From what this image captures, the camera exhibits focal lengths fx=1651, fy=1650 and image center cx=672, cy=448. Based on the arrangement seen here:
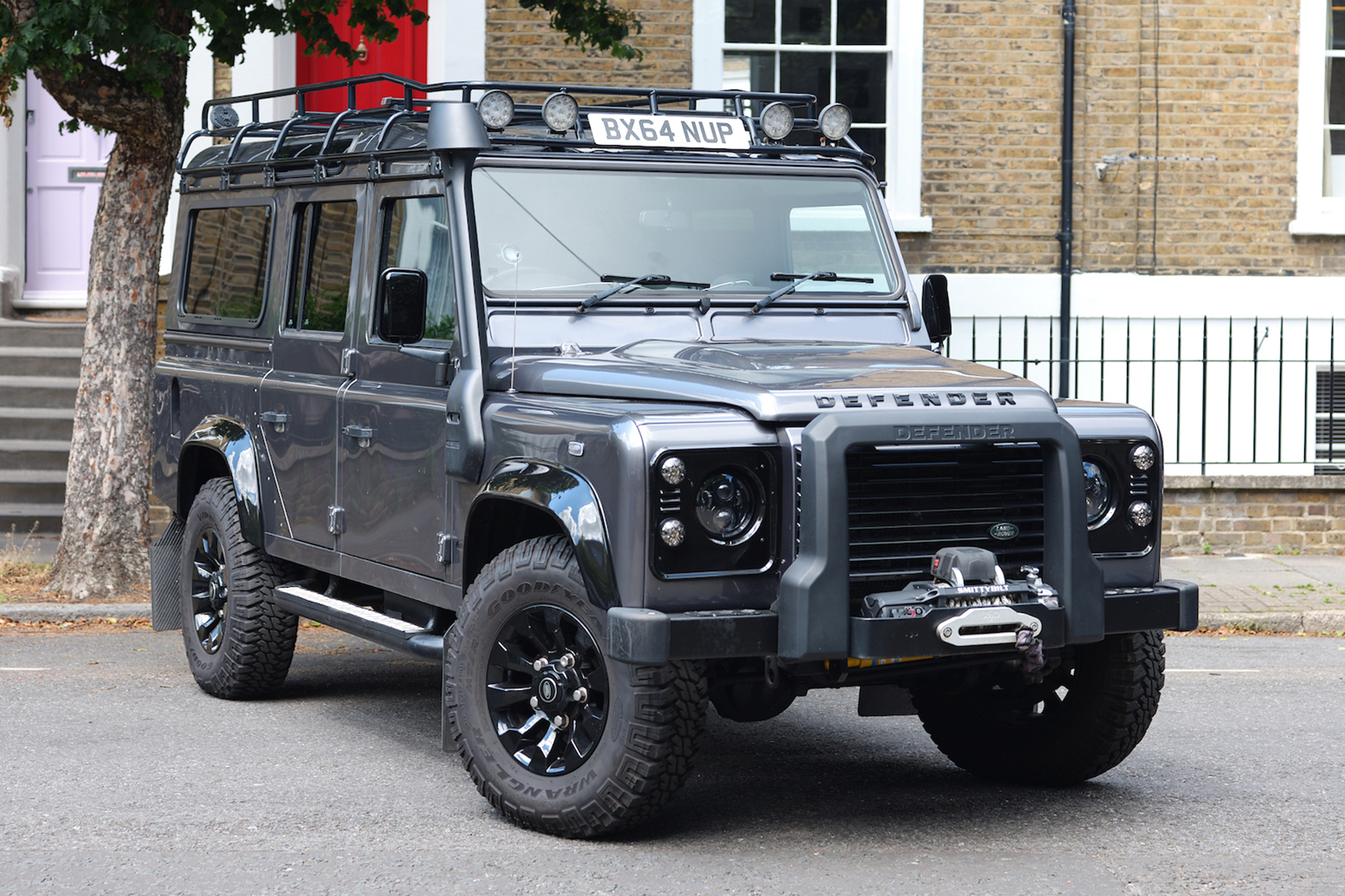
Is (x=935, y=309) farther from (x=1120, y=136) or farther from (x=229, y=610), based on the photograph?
(x=1120, y=136)

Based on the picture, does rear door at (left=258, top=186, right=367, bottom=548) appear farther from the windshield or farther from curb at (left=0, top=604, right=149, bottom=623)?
curb at (left=0, top=604, right=149, bottom=623)

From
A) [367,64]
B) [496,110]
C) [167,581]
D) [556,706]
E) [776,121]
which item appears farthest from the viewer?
[367,64]

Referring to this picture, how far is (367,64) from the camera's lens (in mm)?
13680

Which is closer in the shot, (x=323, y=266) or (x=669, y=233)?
(x=669, y=233)

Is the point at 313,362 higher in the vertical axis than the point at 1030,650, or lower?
higher

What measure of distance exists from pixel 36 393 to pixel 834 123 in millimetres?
8382

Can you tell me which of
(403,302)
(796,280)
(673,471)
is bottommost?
(673,471)

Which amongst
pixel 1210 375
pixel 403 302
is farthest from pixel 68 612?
pixel 1210 375

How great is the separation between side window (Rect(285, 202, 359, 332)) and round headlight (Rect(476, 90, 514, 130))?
90 centimetres

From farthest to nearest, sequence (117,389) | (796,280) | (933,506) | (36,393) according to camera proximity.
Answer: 1. (36,393)
2. (117,389)
3. (796,280)
4. (933,506)

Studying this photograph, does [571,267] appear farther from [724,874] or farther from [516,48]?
[516,48]

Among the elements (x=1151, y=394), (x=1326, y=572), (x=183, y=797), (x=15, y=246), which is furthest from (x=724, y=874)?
(x=15, y=246)

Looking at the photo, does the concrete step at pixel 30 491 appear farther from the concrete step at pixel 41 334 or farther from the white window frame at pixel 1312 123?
the white window frame at pixel 1312 123

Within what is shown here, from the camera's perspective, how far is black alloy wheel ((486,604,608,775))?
16.5 feet
